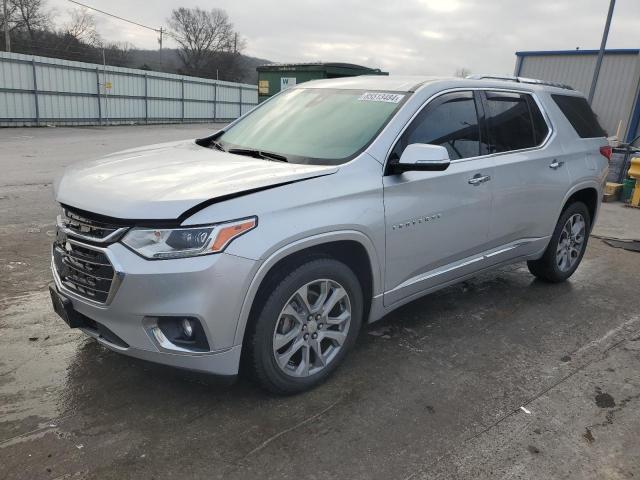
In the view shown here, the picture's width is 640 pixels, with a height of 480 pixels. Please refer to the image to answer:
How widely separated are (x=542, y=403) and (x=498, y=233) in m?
1.45

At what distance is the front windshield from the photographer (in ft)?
11.2

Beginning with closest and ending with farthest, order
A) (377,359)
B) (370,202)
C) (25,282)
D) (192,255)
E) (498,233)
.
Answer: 1. (192,255)
2. (370,202)
3. (377,359)
4. (498,233)
5. (25,282)

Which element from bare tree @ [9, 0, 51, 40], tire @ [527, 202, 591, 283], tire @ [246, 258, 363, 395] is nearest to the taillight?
tire @ [527, 202, 591, 283]

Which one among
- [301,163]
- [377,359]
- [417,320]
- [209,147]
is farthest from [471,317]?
[209,147]

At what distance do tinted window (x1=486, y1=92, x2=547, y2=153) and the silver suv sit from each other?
0.05 ft

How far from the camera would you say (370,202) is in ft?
10.5

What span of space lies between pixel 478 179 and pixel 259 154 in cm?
158

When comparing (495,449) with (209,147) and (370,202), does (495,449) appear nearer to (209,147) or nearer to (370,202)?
(370,202)

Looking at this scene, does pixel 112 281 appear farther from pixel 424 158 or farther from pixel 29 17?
pixel 29 17

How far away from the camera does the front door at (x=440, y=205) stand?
11.1ft

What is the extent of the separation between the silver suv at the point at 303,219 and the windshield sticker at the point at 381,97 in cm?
2

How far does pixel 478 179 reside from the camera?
391 cm

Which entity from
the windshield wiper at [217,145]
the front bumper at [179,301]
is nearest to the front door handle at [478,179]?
the windshield wiper at [217,145]

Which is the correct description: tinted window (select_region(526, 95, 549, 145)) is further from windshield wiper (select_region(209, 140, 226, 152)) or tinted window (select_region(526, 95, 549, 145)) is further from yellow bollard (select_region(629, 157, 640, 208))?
yellow bollard (select_region(629, 157, 640, 208))
